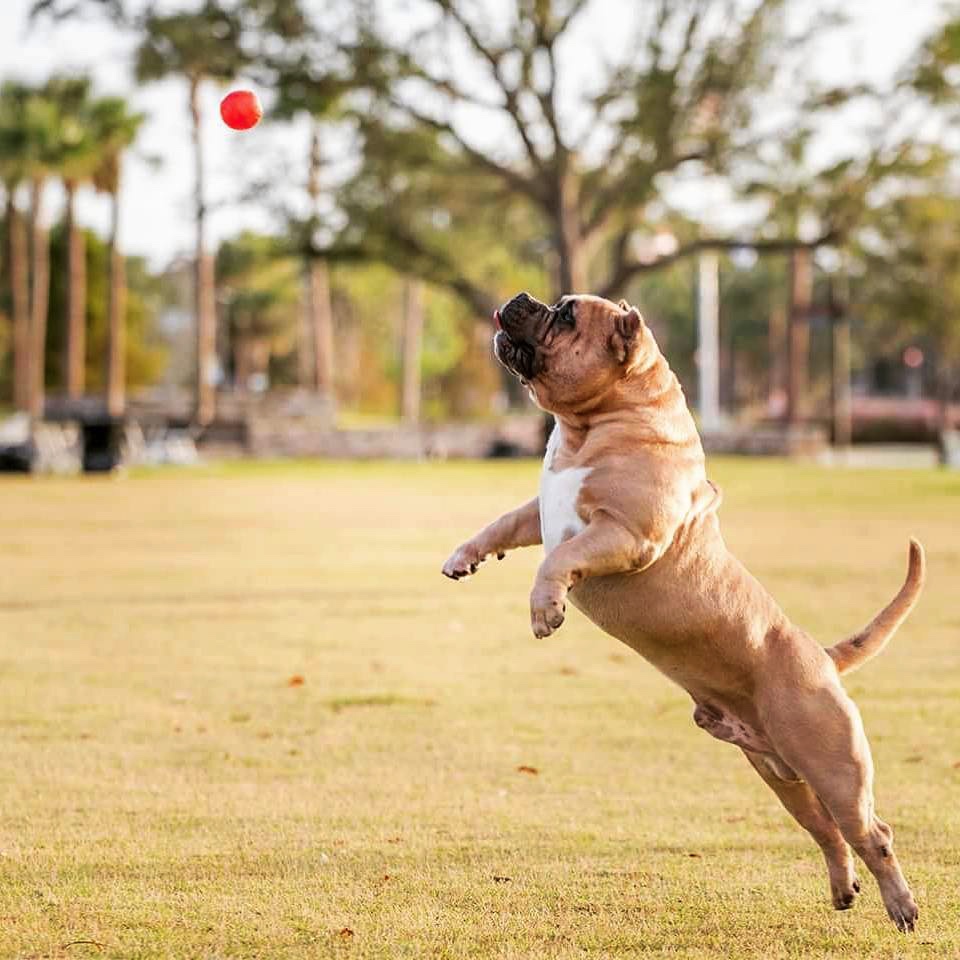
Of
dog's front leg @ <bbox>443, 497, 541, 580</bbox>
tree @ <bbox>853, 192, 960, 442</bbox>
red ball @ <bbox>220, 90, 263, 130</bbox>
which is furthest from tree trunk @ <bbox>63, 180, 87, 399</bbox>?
dog's front leg @ <bbox>443, 497, 541, 580</bbox>

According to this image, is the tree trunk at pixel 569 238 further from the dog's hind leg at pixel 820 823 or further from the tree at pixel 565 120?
the dog's hind leg at pixel 820 823

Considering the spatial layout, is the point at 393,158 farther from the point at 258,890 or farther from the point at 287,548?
the point at 258,890

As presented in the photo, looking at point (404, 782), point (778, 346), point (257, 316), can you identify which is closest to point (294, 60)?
point (404, 782)

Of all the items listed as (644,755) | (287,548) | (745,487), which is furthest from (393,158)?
(644,755)

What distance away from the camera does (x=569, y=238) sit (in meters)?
47.5

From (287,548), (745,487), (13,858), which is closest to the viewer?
(13,858)

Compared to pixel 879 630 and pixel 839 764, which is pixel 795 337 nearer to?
pixel 879 630

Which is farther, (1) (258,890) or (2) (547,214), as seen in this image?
(2) (547,214)

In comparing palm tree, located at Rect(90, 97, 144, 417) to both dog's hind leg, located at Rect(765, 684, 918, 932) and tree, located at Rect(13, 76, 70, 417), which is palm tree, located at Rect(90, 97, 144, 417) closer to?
tree, located at Rect(13, 76, 70, 417)

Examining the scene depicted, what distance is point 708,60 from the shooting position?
148 feet

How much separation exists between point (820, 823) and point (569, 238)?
42.3 m

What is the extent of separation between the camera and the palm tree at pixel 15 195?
7219cm

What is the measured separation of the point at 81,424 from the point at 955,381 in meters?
74.8

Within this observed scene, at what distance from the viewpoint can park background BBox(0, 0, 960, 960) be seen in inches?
247
